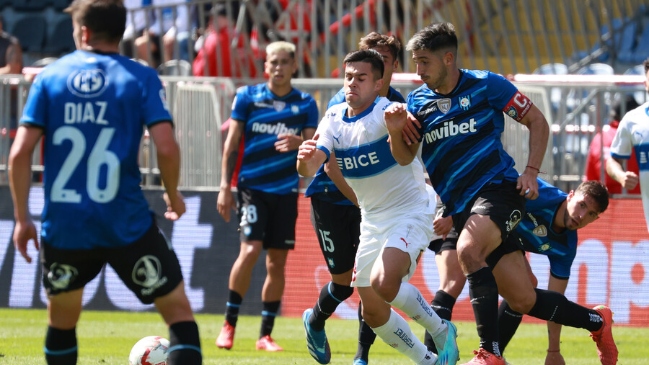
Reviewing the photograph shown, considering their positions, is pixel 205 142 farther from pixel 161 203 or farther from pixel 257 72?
pixel 257 72

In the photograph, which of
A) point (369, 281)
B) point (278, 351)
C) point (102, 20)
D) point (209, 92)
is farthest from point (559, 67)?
point (102, 20)

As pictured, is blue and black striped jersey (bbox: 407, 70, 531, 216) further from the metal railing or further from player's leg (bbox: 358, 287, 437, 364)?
the metal railing

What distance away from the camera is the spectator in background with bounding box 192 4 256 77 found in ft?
49.9

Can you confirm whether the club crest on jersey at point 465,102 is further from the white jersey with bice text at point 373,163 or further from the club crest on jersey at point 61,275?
the club crest on jersey at point 61,275

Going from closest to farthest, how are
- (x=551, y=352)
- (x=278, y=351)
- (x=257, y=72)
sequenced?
(x=551, y=352)
(x=278, y=351)
(x=257, y=72)

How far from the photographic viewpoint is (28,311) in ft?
39.6

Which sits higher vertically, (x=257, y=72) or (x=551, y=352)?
(x=257, y=72)

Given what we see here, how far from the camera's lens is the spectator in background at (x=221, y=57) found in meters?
15.2

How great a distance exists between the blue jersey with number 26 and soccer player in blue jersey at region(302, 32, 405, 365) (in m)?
2.85

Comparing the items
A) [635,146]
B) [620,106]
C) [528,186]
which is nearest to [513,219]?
[528,186]

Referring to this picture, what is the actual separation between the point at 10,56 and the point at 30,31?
14.5 ft

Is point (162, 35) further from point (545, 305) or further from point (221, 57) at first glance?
point (545, 305)

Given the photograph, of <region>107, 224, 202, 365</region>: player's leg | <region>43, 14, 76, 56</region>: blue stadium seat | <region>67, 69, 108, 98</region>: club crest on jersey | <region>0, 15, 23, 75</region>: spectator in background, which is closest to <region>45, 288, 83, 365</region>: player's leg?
<region>107, 224, 202, 365</region>: player's leg

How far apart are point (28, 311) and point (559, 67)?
8.02m
